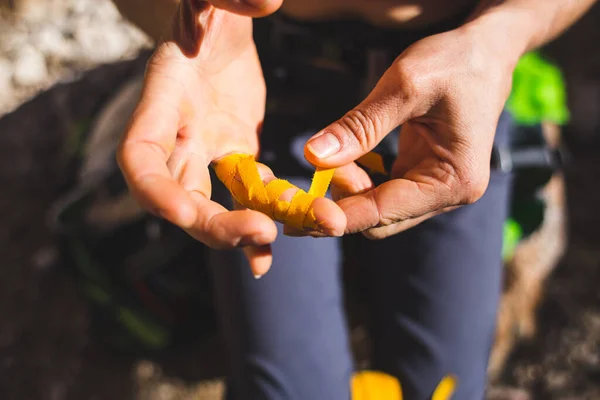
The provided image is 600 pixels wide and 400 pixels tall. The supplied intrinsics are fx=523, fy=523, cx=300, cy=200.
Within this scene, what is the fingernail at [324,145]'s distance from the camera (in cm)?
78

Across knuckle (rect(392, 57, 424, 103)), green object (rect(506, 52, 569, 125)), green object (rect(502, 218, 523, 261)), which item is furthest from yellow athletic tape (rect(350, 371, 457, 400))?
green object (rect(506, 52, 569, 125))

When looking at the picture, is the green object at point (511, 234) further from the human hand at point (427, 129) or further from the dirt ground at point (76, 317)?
the human hand at point (427, 129)

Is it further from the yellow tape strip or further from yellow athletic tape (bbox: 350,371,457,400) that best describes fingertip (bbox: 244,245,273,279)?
yellow athletic tape (bbox: 350,371,457,400)

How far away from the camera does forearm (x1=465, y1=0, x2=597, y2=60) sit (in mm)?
937

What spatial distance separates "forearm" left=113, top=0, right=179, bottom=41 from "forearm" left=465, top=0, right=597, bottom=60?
1.87 feet

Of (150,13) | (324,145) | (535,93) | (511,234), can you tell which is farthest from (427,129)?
(535,93)

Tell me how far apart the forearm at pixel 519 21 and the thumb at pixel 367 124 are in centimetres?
21

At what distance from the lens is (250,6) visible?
29.5 inches

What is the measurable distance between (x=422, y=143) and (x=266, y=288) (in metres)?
0.43

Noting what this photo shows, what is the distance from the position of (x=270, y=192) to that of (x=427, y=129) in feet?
1.03

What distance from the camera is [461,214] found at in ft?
3.88

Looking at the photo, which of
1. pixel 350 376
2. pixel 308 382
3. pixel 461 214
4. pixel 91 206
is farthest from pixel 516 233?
pixel 91 206

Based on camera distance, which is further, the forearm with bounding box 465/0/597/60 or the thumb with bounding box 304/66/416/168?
the forearm with bounding box 465/0/597/60

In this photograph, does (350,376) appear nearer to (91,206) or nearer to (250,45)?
(250,45)
